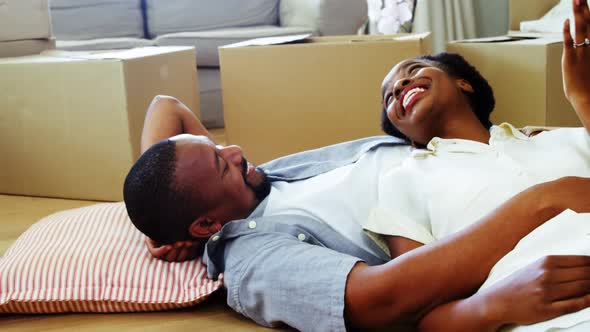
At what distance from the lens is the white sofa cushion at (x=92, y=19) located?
3.58 metres

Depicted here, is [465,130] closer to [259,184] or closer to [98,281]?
[259,184]

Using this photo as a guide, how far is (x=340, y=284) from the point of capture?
0.99 m

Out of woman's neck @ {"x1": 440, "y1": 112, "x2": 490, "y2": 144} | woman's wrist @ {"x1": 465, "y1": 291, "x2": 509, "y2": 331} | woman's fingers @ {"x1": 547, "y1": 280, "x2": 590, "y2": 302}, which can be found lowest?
woman's wrist @ {"x1": 465, "y1": 291, "x2": 509, "y2": 331}

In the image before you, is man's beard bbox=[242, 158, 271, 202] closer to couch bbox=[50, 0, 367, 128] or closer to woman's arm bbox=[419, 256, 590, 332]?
woman's arm bbox=[419, 256, 590, 332]

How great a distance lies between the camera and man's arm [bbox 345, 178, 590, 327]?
97 centimetres

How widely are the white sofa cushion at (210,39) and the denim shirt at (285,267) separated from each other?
2.14m

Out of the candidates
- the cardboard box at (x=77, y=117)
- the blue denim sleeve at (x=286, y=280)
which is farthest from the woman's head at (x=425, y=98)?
the cardboard box at (x=77, y=117)

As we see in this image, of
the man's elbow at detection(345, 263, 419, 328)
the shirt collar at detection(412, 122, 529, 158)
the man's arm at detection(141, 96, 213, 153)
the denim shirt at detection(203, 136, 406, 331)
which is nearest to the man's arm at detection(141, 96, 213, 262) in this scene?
the man's arm at detection(141, 96, 213, 153)

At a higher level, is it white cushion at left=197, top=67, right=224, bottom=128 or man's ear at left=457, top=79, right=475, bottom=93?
man's ear at left=457, top=79, right=475, bottom=93

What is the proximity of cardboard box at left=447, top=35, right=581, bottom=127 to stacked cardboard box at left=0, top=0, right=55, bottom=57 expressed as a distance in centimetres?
137

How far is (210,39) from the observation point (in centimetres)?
330

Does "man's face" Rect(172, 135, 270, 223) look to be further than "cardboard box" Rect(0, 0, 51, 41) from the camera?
No

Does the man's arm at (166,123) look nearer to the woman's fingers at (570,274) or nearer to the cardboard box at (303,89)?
the cardboard box at (303,89)

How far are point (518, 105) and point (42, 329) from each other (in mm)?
1294
